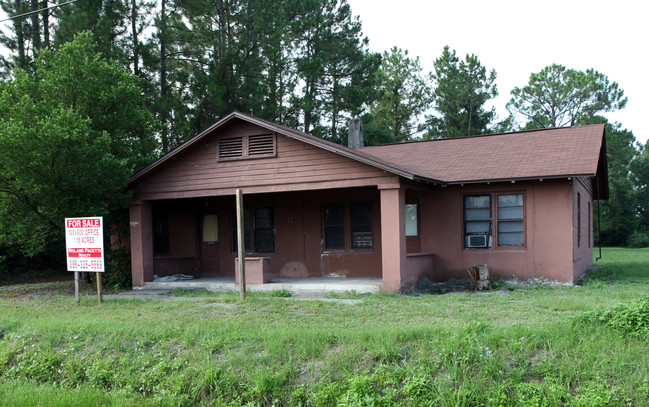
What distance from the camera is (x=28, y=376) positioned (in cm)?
758

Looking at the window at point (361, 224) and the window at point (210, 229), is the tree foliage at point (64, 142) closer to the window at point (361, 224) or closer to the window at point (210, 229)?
the window at point (210, 229)

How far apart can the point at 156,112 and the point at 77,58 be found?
362 inches

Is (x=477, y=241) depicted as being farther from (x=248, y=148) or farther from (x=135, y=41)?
(x=135, y=41)

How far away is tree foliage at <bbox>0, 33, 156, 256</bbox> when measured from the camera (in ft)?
38.9

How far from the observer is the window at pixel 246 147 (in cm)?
1326

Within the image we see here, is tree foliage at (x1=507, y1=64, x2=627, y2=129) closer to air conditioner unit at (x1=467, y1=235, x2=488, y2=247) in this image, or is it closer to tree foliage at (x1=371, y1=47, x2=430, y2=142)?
tree foliage at (x1=371, y1=47, x2=430, y2=142)

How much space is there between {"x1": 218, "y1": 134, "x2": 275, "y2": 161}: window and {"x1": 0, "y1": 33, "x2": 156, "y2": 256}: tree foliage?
8.36 feet

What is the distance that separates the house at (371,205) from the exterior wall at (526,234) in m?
0.03

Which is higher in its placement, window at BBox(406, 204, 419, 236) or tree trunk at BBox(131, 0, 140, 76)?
tree trunk at BBox(131, 0, 140, 76)

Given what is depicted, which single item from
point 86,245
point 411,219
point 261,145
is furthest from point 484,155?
point 86,245

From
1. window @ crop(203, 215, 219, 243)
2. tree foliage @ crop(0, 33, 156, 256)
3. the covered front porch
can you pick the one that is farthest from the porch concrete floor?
tree foliage @ crop(0, 33, 156, 256)

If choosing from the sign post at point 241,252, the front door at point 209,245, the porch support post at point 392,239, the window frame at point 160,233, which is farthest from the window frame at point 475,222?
the window frame at point 160,233

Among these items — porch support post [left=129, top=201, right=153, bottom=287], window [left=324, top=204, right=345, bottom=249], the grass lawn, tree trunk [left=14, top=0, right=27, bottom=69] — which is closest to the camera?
the grass lawn

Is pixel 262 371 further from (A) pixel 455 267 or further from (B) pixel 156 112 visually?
(B) pixel 156 112
